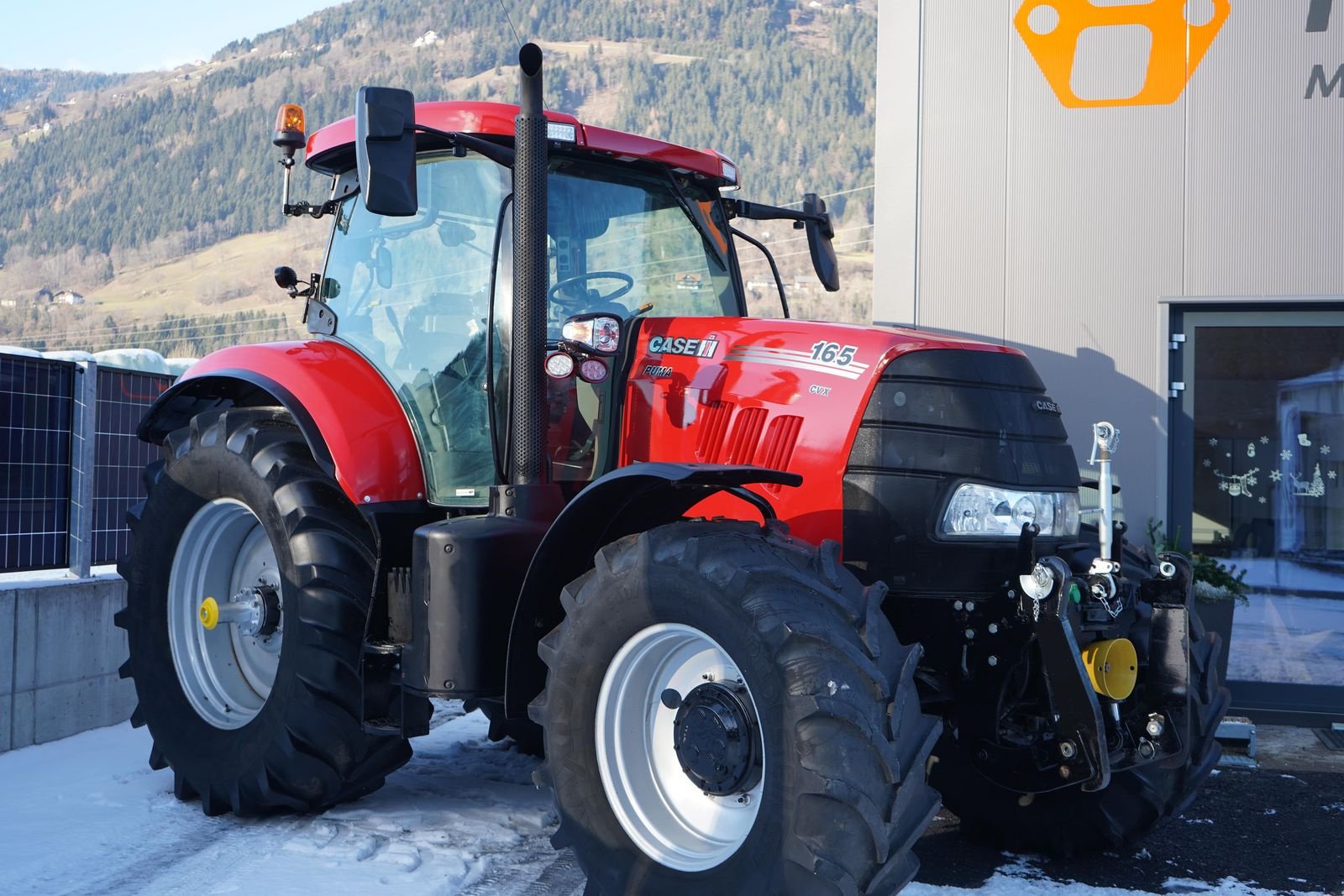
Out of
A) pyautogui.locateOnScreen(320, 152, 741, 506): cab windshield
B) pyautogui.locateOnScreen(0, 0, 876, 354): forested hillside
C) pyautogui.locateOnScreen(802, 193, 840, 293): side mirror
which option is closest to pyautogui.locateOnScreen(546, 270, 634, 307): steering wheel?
pyautogui.locateOnScreen(320, 152, 741, 506): cab windshield

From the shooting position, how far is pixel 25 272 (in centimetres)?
9388

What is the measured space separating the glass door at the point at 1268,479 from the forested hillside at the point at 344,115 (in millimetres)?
78944

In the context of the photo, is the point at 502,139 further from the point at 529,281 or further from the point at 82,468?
the point at 82,468

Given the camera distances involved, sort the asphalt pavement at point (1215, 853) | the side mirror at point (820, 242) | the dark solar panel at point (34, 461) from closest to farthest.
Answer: the asphalt pavement at point (1215, 853), the side mirror at point (820, 242), the dark solar panel at point (34, 461)

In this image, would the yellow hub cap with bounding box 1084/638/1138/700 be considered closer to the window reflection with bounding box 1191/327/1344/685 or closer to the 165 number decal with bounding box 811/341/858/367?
the 165 number decal with bounding box 811/341/858/367

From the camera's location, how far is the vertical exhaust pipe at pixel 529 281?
158 inches

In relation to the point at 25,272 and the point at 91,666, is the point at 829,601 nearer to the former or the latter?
the point at 91,666

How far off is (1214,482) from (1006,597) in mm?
4904

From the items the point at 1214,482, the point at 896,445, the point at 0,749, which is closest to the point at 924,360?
the point at 896,445

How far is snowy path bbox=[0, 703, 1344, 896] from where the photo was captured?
3871mm

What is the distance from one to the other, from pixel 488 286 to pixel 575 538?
108cm

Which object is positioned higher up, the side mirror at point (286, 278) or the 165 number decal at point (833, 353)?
the side mirror at point (286, 278)

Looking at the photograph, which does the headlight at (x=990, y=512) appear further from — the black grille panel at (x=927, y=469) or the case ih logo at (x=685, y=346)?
the case ih logo at (x=685, y=346)

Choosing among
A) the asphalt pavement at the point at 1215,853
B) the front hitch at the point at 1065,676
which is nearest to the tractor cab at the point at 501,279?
the front hitch at the point at 1065,676
